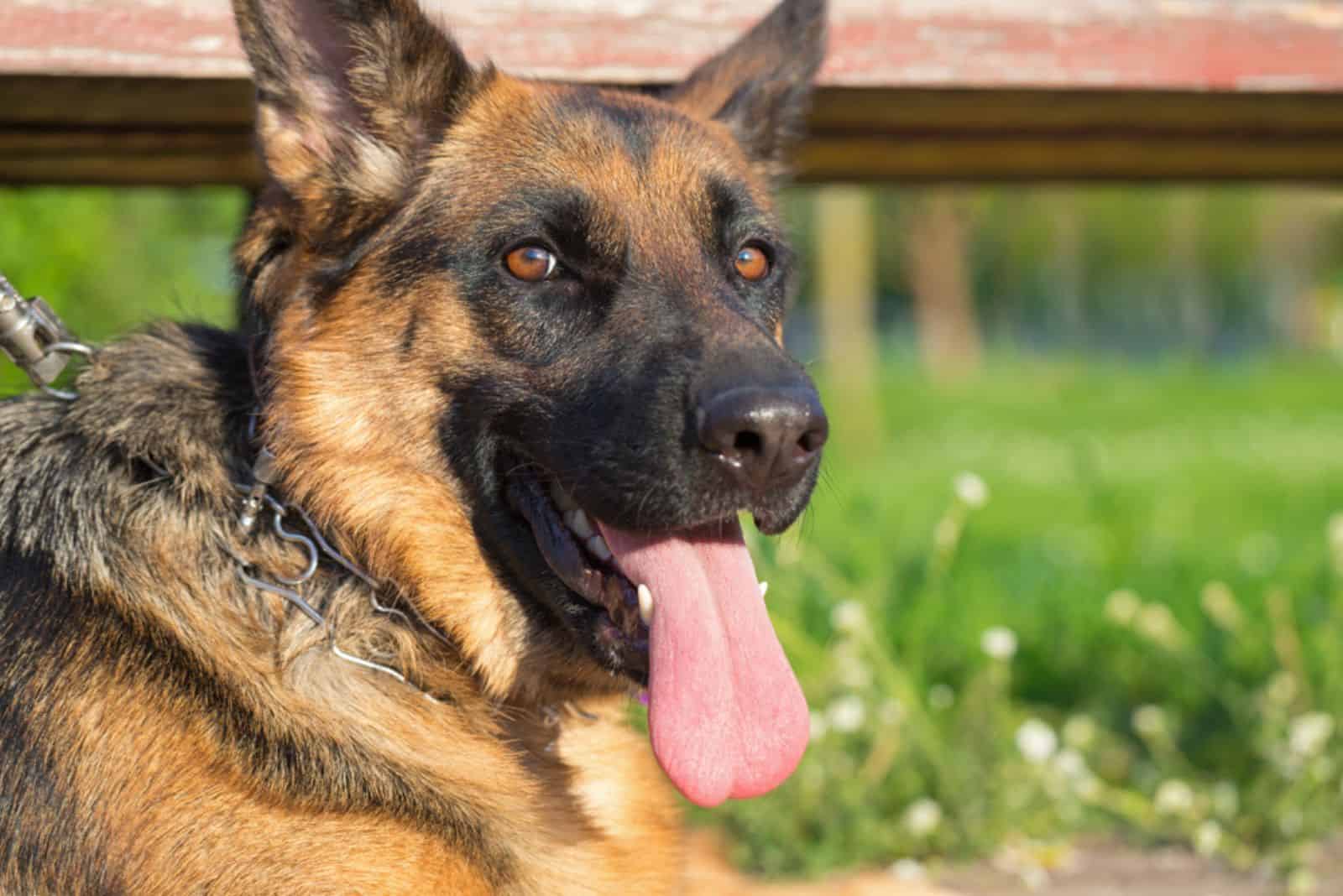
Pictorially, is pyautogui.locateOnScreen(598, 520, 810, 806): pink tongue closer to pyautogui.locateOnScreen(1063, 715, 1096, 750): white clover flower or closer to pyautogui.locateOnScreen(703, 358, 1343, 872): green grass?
pyautogui.locateOnScreen(703, 358, 1343, 872): green grass

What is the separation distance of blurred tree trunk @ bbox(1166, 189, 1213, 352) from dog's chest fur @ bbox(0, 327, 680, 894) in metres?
21.9

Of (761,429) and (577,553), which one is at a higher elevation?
(761,429)

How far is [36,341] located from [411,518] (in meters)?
0.95

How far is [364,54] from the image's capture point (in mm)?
2775

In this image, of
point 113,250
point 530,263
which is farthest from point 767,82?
point 113,250

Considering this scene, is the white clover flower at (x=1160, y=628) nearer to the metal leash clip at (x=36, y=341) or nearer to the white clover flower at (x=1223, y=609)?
the white clover flower at (x=1223, y=609)

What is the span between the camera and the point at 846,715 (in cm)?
403

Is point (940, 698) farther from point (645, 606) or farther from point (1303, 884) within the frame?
point (645, 606)

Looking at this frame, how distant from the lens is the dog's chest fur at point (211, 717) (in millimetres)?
2297

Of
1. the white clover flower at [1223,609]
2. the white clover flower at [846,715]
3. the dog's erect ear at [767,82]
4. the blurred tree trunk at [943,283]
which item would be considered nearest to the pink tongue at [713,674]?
the dog's erect ear at [767,82]

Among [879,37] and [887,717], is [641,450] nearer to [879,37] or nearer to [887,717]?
[879,37]

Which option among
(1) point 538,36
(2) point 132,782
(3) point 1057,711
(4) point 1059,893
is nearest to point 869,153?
(1) point 538,36

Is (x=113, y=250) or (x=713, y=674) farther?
(x=113, y=250)

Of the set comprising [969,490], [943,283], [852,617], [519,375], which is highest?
[519,375]
